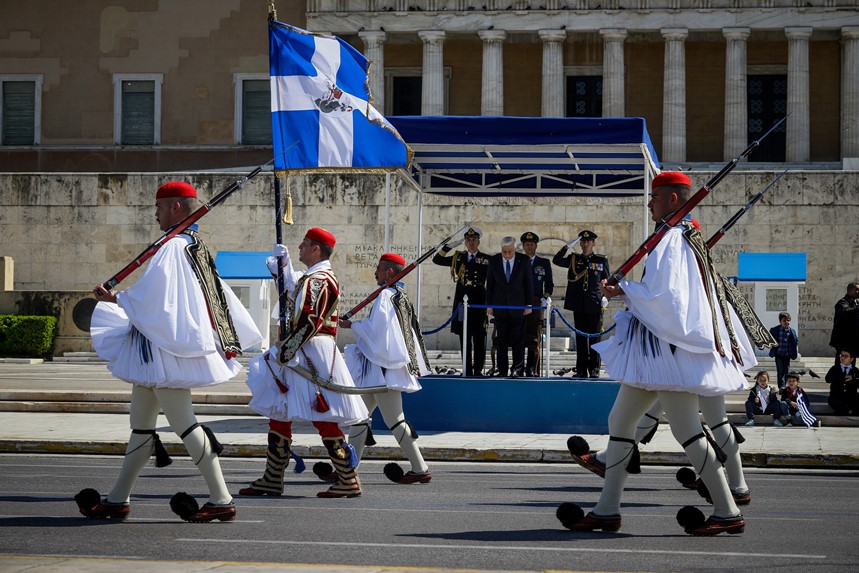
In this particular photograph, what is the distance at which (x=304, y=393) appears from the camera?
925cm

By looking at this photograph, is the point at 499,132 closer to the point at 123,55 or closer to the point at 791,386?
the point at 791,386

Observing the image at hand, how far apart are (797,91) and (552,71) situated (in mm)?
8169

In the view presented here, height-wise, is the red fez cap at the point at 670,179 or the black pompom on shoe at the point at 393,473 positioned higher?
the red fez cap at the point at 670,179

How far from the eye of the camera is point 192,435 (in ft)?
26.3

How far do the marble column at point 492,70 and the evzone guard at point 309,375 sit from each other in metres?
37.1

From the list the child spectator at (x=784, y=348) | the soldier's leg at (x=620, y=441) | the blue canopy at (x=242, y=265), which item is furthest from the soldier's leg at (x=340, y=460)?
the blue canopy at (x=242, y=265)

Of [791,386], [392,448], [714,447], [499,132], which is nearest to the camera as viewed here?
[714,447]

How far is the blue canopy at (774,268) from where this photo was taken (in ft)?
88.7

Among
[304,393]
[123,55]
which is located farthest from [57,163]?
[304,393]

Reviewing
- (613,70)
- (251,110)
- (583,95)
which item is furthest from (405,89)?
(613,70)

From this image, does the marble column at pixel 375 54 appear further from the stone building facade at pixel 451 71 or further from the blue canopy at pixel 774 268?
the blue canopy at pixel 774 268

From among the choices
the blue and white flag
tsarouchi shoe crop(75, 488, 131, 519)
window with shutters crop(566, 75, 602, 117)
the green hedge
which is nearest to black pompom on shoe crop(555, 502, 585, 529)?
tsarouchi shoe crop(75, 488, 131, 519)

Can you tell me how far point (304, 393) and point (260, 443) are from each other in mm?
4797

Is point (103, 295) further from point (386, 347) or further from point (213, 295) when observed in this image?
point (386, 347)
